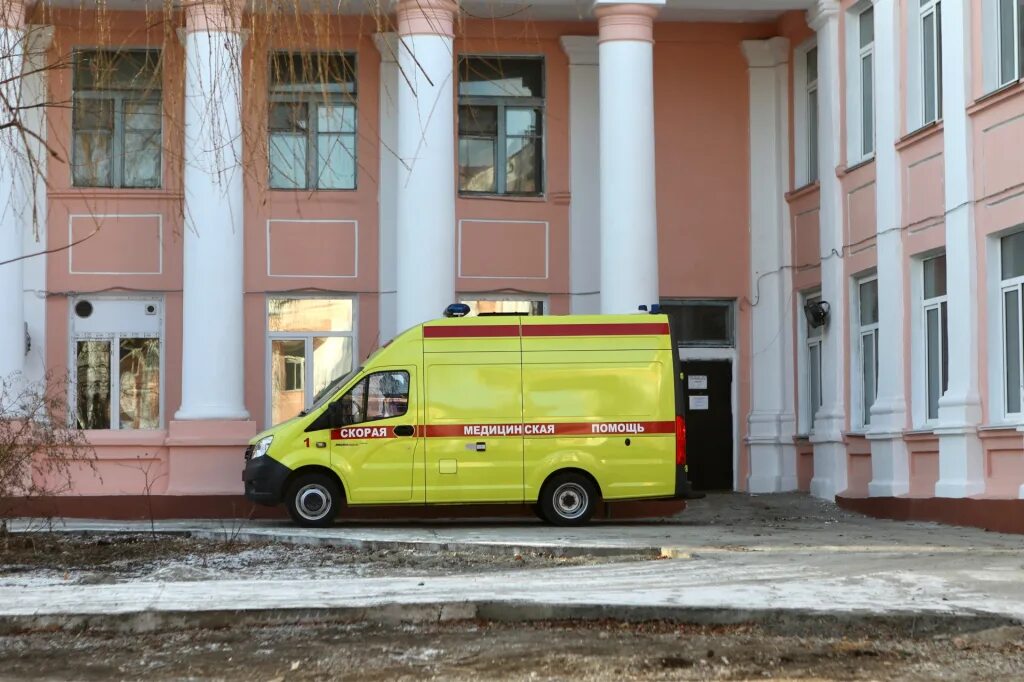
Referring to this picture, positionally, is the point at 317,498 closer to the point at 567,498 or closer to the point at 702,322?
the point at 567,498

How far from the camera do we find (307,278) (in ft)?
79.6

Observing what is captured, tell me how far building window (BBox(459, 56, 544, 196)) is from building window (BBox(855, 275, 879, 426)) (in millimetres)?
5449

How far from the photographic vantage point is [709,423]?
82.6ft

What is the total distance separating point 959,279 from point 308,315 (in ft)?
33.3

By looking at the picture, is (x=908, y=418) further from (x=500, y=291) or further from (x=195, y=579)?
(x=195, y=579)

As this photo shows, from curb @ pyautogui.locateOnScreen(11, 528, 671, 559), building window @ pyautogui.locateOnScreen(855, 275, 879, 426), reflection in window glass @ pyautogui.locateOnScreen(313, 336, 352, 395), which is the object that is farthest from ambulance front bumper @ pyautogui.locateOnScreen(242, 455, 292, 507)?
building window @ pyautogui.locateOnScreen(855, 275, 879, 426)

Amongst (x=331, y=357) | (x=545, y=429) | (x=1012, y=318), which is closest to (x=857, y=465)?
(x=1012, y=318)

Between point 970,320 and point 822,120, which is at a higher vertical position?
point 822,120

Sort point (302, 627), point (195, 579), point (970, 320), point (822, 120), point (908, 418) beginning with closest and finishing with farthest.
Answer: point (302, 627)
point (195, 579)
point (970, 320)
point (908, 418)
point (822, 120)

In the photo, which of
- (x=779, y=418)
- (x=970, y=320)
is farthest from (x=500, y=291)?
(x=970, y=320)

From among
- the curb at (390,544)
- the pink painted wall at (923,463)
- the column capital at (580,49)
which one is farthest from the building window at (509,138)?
the curb at (390,544)

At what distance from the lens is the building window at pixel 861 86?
21.8 meters

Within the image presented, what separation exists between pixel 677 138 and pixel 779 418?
→ 180 inches

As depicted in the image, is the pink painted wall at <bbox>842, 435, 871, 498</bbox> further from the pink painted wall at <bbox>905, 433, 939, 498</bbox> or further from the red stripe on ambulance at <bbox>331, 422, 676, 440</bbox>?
the red stripe on ambulance at <bbox>331, 422, 676, 440</bbox>
